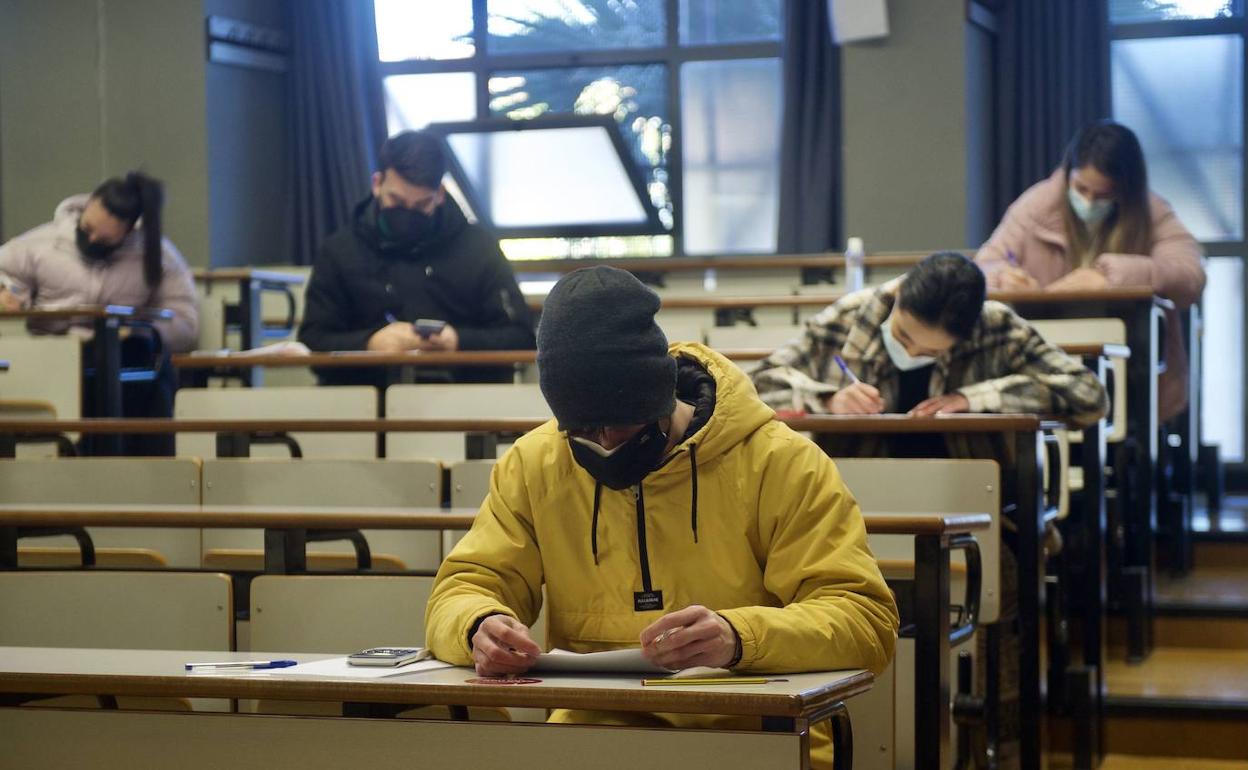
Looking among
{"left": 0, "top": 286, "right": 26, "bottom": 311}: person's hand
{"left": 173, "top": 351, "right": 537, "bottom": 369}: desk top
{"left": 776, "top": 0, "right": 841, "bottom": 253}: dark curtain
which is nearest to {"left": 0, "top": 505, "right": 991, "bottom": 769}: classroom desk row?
{"left": 173, "top": 351, "right": 537, "bottom": 369}: desk top

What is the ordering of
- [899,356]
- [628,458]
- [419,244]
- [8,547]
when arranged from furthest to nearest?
[419,244] < [899,356] < [8,547] < [628,458]

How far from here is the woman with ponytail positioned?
18.7 ft

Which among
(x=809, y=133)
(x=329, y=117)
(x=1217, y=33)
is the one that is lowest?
(x=809, y=133)

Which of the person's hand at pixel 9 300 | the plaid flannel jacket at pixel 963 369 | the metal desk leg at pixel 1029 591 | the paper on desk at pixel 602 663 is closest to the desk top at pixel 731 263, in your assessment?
the person's hand at pixel 9 300

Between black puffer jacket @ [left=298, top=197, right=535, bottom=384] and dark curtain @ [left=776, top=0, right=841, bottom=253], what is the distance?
10.4 feet

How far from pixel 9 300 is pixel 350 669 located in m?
4.31

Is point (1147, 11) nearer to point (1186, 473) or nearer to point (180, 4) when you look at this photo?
point (1186, 473)

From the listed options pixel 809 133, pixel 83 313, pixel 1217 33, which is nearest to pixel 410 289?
pixel 83 313

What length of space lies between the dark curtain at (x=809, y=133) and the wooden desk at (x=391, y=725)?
6.04 m

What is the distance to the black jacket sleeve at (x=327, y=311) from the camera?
4707 millimetres

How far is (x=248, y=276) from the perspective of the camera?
6.07m

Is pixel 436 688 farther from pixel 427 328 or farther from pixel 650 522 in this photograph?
pixel 427 328

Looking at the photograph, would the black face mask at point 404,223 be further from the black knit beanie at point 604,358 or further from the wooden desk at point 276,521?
the black knit beanie at point 604,358

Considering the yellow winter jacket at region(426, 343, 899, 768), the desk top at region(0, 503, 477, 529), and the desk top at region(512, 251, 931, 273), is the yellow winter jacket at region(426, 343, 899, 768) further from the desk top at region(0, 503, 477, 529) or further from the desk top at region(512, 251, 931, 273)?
the desk top at region(512, 251, 931, 273)
